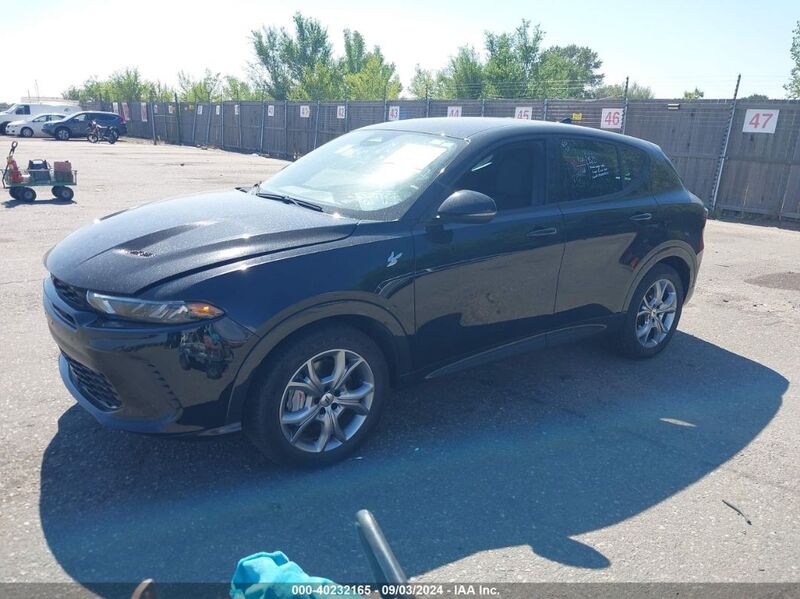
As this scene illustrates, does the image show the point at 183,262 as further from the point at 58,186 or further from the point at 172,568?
the point at 58,186

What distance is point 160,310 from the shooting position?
113 inches

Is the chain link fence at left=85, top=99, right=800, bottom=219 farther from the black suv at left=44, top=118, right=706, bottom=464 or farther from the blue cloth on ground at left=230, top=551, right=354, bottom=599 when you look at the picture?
the blue cloth on ground at left=230, top=551, right=354, bottom=599

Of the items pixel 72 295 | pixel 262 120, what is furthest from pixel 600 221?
pixel 262 120

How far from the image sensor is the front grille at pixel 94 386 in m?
3.02

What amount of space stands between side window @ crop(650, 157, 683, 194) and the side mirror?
210 cm

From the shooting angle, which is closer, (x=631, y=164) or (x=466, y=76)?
(x=631, y=164)

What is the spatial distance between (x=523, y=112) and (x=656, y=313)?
44.5ft

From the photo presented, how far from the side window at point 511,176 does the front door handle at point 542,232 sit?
0.59 ft

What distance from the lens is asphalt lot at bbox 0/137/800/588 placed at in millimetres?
2760

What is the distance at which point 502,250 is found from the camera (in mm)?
3924

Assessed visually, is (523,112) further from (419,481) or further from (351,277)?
(419,481)

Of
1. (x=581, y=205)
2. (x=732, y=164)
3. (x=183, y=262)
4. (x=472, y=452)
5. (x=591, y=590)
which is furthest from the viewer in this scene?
(x=732, y=164)

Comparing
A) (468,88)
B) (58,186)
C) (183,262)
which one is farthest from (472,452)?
(468,88)

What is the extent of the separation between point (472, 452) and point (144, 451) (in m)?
1.81
